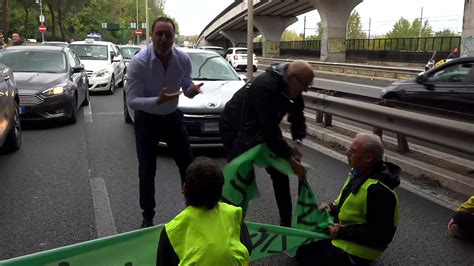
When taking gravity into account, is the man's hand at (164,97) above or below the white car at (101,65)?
above

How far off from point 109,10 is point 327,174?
9492 centimetres

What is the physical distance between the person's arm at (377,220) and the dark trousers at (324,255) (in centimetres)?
15

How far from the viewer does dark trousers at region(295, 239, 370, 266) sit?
324 cm

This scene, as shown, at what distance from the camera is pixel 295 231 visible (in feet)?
10.6

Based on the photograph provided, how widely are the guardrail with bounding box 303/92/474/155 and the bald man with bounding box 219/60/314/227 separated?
2353mm

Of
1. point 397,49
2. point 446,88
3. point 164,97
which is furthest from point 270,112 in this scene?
point 397,49

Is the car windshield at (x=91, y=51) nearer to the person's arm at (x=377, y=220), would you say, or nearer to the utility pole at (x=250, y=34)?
the utility pole at (x=250, y=34)

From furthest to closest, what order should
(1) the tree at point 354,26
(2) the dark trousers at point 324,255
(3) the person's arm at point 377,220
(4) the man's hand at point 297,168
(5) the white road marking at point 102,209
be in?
(1) the tree at point 354,26
(5) the white road marking at point 102,209
(4) the man's hand at point 297,168
(2) the dark trousers at point 324,255
(3) the person's arm at point 377,220

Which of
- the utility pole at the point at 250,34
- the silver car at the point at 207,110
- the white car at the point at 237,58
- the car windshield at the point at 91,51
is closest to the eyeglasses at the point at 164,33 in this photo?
the silver car at the point at 207,110

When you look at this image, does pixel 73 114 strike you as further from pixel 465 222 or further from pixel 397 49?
pixel 397 49

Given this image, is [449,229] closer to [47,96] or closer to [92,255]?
[92,255]

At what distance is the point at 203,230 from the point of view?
2.19 meters

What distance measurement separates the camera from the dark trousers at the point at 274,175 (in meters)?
3.73

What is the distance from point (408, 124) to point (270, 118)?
10.6ft
